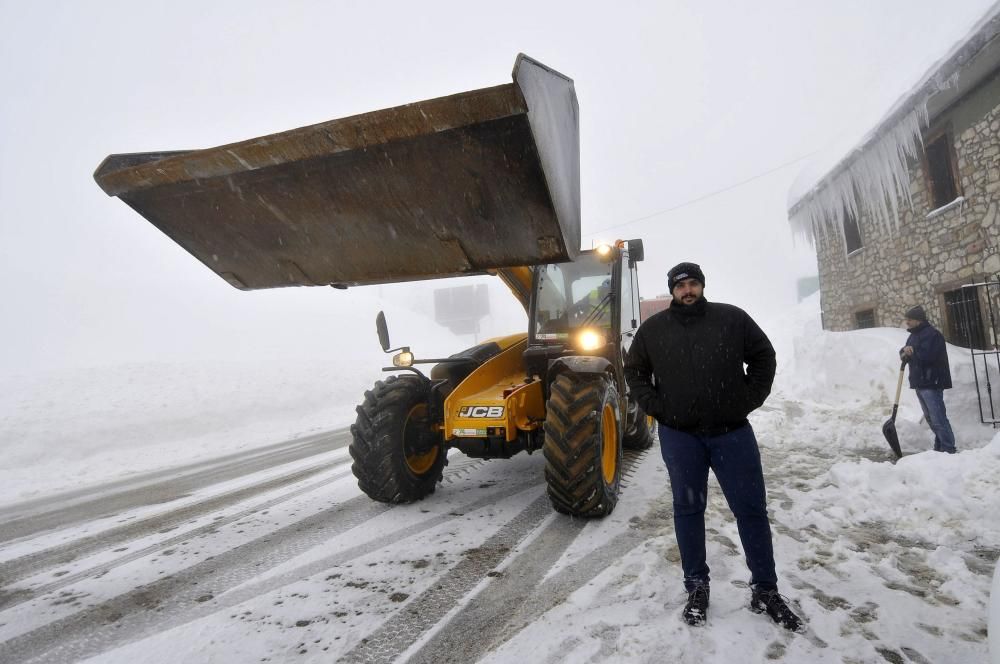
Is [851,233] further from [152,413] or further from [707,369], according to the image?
[152,413]

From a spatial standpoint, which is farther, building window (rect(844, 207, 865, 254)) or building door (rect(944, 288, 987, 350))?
building window (rect(844, 207, 865, 254))

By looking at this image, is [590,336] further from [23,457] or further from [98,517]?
[23,457]

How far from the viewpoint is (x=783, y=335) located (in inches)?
842

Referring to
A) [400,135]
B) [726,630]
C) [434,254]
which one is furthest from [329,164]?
[726,630]

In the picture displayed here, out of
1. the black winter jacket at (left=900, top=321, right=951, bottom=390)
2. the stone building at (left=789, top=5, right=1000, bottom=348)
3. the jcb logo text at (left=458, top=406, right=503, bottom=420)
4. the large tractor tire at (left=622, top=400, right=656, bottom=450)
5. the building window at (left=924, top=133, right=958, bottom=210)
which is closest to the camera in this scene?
the jcb logo text at (left=458, top=406, right=503, bottom=420)

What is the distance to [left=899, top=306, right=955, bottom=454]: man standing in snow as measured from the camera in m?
5.07

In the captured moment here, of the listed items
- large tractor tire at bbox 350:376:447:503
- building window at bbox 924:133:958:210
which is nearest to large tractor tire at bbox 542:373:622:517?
large tractor tire at bbox 350:376:447:503

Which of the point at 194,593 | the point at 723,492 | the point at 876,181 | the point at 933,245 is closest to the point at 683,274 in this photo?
the point at 723,492

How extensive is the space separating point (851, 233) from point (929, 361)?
718cm

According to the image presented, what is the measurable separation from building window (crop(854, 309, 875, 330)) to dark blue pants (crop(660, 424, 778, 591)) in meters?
10.0

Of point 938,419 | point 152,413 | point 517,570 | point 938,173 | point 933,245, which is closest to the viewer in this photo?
point 517,570

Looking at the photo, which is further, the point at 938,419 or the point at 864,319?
the point at 864,319

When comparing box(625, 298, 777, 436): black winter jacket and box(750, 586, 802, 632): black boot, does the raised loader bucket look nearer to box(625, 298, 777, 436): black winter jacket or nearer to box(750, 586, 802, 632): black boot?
box(625, 298, 777, 436): black winter jacket

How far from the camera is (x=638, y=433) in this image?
584cm
